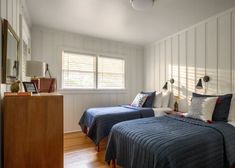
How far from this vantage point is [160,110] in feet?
11.1

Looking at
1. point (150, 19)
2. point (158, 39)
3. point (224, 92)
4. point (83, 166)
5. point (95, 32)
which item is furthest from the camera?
point (158, 39)

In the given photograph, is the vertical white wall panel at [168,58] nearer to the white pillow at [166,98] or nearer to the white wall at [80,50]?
the white pillow at [166,98]

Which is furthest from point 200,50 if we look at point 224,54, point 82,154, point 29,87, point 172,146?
point 29,87

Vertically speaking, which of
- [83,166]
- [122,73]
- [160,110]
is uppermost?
[122,73]

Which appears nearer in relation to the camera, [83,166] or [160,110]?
[83,166]


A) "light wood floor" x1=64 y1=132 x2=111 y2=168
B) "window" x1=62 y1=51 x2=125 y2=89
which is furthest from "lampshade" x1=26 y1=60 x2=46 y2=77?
"window" x1=62 y1=51 x2=125 y2=89

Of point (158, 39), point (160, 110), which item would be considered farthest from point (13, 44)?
point (158, 39)

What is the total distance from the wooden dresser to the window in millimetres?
2299

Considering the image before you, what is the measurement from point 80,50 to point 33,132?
2.76m

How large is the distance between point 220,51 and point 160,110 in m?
1.61

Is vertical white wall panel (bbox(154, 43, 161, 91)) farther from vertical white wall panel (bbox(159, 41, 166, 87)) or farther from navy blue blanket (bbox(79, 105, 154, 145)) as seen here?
navy blue blanket (bbox(79, 105, 154, 145))

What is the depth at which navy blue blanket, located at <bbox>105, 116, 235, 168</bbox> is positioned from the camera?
1.39 meters

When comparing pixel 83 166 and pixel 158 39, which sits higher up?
pixel 158 39

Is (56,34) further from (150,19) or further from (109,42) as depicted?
(150,19)
